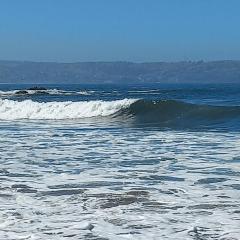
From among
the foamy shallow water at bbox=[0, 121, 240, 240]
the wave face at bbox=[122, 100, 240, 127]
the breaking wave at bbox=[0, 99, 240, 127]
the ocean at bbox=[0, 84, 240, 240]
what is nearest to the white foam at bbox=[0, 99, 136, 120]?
the breaking wave at bbox=[0, 99, 240, 127]

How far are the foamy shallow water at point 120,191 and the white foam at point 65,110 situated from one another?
1771 centimetres

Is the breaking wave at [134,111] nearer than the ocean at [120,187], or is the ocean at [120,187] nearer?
the ocean at [120,187]

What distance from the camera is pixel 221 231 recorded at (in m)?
6.40

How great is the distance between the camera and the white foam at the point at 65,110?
109 feet

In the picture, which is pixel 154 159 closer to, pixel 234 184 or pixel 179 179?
pixel 179 179

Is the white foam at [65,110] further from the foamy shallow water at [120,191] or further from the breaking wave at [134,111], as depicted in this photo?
the foamy shallow water at [120,191]

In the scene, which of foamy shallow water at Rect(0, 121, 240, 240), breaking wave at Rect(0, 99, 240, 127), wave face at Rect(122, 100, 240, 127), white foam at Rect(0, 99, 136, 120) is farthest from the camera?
white foam at Rect(0, 99, 136, 120)

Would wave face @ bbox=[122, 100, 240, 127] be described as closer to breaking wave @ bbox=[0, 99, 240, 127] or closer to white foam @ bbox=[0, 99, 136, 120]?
breaking wave @ bbox=[0, 99, 240, 127]

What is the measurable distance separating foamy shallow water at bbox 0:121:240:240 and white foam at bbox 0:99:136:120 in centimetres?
1771

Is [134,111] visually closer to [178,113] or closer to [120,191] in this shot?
[178,113]

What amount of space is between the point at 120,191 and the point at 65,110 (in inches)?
1021

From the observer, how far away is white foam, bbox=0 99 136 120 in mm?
33094

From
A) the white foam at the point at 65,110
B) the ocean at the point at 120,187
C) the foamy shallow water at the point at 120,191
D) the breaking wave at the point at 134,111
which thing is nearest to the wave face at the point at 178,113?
the breaking wave at the point at 134,111

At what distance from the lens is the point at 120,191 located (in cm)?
866
